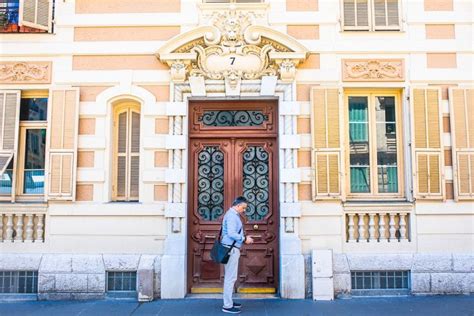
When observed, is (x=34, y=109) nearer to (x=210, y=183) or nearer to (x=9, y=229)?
(x=9, y=229)

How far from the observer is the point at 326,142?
8391 mm

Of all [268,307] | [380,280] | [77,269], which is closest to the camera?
[268,307]

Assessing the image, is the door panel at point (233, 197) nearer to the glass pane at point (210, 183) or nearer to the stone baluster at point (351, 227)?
Answer: the glass pane at point (210, 183)

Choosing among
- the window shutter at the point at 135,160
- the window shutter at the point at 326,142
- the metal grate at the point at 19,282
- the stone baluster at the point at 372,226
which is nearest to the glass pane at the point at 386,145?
the stone baluster at the point at 372,226

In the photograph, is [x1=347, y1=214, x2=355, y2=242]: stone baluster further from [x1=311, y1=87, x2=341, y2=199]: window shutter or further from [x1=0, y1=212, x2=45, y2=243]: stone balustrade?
[x1=0, y1=212, x2=45, y2=243]: stone balustrade

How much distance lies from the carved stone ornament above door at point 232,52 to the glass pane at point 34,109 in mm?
2549

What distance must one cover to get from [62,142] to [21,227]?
70.0 inches

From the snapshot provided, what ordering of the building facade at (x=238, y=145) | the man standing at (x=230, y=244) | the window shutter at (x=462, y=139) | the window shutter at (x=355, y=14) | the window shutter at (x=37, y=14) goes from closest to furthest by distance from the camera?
1. the man standing at (x=230, y=244)
2. the building facade at (x=238, y=145)
3. the window shutter at (x=462, y=139)
4. the window shutter at (x=37, y=14)
5. the window shutter at (x=355, y=14)

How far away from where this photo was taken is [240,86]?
8.51 metres

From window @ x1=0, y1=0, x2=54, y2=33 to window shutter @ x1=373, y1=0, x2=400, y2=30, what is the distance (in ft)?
21.0

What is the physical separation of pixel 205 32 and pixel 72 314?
18.1 feet

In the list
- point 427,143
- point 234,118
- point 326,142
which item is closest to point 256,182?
point 234,118

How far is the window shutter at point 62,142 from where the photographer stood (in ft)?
27.4

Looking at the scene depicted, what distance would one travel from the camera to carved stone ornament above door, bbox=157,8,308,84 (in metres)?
8.48
